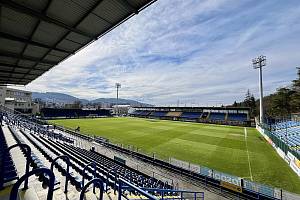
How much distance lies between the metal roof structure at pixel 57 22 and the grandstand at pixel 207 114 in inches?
2101

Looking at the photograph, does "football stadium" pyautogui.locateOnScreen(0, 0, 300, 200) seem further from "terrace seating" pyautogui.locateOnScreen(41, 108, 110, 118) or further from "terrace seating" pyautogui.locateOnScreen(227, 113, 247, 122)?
"terrace seating" pyautogui.locateOnScreen(41, 108, 110, 118)

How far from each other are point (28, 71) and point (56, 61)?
16.3ft

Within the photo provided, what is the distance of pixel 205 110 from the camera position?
219 ft

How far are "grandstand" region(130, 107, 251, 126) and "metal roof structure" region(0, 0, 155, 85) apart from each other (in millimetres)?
53370

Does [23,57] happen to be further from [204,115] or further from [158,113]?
[158,113]

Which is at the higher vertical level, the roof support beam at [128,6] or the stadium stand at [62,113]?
the roof support beam at [128,6]

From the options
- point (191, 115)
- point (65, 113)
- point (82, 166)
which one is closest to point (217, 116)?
point (191, 115)

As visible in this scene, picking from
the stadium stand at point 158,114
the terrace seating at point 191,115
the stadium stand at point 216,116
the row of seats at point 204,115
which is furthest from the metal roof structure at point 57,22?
the stadium stand at point 158,114

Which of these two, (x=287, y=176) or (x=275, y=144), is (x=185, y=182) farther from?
(x=275, y=144)

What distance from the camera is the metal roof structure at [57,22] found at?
5.77 m

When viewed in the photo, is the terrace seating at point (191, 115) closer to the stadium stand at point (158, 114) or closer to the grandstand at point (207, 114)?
the grandstand at point (207, 114)

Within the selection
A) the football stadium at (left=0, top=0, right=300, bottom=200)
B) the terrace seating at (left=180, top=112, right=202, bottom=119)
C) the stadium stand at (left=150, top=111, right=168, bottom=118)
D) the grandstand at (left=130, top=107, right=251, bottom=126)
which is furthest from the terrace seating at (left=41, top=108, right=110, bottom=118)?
the football stadium at (left=0, top=0, right=300, bottom=200)

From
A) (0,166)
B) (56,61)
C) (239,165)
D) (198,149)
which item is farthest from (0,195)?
(198,149)

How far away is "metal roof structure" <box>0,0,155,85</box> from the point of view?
18.9 ft
